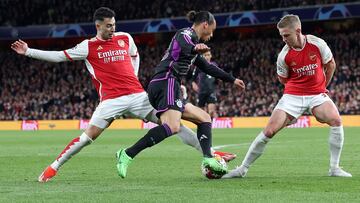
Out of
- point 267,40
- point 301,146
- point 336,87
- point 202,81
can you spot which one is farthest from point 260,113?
point 301,146

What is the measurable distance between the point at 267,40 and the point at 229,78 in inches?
1224

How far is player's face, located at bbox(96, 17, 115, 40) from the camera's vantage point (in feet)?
31.7

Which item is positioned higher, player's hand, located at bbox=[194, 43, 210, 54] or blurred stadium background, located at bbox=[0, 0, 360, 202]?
player's hand, located at bbox=[194, 43, 210, 54]

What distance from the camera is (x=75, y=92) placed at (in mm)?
41875

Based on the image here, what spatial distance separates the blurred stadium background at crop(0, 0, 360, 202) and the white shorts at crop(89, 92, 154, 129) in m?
20.2

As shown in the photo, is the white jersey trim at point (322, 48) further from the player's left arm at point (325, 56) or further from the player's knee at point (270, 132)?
the player's knee at point (270, 132)

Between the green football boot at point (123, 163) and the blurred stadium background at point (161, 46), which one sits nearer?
the green football boot at point (123, 163)

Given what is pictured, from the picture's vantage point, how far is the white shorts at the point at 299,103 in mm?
9211

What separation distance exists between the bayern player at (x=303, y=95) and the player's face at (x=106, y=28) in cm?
214

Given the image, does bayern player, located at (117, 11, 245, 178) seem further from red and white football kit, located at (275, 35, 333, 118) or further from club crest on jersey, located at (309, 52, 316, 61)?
club crest on jersey, located at (309, 52, 316, 61)

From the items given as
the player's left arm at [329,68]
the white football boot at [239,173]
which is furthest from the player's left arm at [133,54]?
the player's left arm at [329,68]

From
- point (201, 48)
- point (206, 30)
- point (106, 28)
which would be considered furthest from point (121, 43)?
point (201, 48)

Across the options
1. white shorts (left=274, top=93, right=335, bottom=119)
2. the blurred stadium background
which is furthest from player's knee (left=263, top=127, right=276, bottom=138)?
the blurred stadium background

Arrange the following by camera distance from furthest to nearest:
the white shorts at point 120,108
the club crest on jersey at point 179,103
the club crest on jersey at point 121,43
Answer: the club crest on jersey at point 121,43, the white shorts at point 120,108, the club crest on jersey at point 179,103
